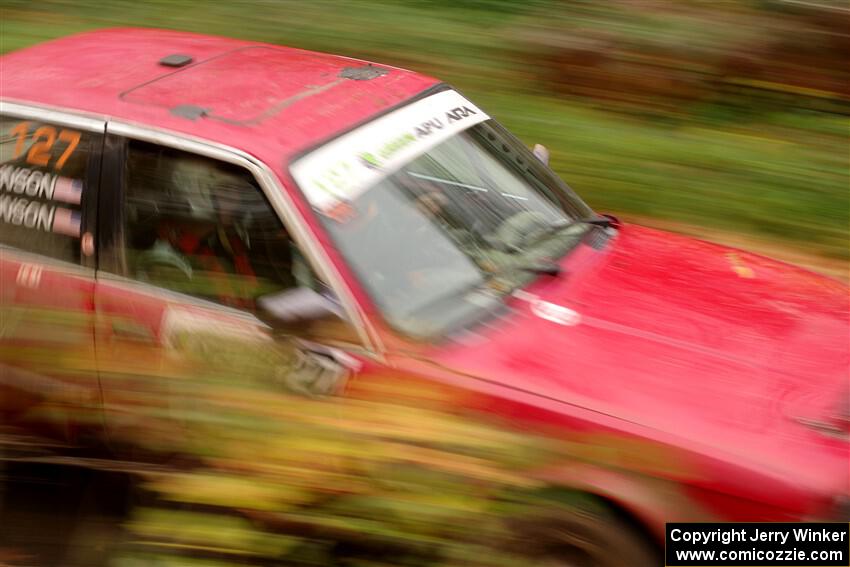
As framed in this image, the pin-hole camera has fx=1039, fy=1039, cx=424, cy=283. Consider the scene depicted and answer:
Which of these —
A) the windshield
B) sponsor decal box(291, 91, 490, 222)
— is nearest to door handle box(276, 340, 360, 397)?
the windshield

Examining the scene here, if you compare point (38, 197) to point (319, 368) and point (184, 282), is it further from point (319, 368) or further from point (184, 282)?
point (319, 368)

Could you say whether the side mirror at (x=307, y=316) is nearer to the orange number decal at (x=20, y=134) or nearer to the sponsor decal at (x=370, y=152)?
the sponsor decal at (x=370, y=152)

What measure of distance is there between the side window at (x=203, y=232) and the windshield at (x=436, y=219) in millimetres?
184

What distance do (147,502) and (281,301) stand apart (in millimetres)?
741

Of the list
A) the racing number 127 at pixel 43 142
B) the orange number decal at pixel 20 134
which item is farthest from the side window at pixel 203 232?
the orange number decal at pixel 20 134

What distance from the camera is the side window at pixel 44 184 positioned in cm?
342

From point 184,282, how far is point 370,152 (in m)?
0.73

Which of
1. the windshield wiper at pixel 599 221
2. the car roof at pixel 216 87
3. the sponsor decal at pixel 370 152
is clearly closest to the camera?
the sponsor decal at pixel 370 152

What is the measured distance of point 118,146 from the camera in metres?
3.38

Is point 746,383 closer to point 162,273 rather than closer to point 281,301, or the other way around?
point 281,301

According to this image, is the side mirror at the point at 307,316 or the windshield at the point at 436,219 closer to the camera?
the side mirror at the point at 307,316

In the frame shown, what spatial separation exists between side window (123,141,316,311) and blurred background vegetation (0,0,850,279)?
10.3 feet

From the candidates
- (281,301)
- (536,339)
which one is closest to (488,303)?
(536,339)

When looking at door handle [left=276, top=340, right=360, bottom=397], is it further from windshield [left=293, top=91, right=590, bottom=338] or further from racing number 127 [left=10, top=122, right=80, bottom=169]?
racing number 127 [left=10, top=122, right=80, bottom=169]
